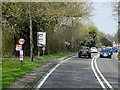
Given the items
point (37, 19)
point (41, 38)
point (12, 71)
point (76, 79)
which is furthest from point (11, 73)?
point (41, 38)

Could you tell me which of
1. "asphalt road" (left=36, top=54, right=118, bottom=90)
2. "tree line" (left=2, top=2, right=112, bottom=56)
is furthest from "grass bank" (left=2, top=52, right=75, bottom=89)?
"tree line" (left=2, top=2, right=112, bottom=56)

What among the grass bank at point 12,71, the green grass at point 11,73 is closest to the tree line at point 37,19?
the grass bank at point 12,71

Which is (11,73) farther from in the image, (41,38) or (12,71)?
(41,38)

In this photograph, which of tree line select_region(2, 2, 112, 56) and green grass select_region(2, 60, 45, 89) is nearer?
green grass select_region(2, 60, 45, 89)

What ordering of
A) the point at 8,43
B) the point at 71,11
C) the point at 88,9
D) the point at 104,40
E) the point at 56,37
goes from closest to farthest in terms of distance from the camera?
the point at 71,11 < the point at 88,9 < the point at 8,43 < the point at 56,37 < the point at 104,40

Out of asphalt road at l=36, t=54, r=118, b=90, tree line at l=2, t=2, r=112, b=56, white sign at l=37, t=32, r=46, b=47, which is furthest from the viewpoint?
white sign at l=37, t=32, r=46, b=47

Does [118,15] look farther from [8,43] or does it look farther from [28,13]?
[8,43]

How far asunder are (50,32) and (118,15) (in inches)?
585

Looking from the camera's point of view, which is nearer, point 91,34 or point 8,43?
point 8,43

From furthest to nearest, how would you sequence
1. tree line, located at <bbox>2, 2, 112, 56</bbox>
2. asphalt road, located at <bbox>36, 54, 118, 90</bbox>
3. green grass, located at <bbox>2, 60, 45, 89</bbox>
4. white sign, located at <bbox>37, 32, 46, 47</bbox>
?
white sign, located at <bbox>37, 32, 46, 47</bbox> → tree line, located at <bbox>2, 2, 112, 56</bbox> → green grass, located at <bbox>2, 60, 45, 89</bbox> → asphalt road, located at <bbox>36, 54, 118, 90</bbox>

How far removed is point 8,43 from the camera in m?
49.6

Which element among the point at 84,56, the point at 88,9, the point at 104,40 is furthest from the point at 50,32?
the point at 104,40

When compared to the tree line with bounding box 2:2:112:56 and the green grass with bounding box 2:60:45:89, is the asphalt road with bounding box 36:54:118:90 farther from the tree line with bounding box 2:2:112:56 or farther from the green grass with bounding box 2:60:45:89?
the tree line with bounding box 2:2:112:56

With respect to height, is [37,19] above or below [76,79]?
above
